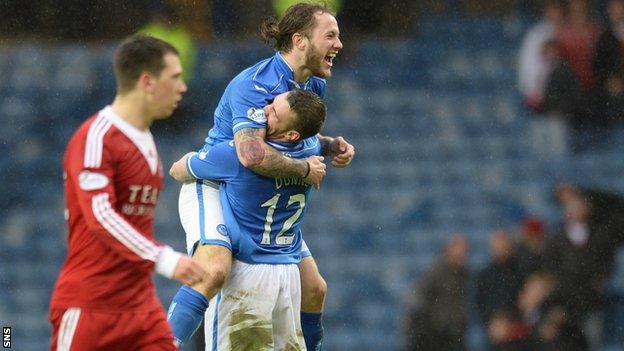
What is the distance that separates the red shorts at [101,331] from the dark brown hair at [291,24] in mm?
1908

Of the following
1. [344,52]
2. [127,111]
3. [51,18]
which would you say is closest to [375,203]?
[344,52]

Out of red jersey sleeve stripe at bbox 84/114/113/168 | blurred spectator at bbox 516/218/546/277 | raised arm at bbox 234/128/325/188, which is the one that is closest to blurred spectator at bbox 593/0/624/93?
blurred spectator at bbox 516/218/546/277

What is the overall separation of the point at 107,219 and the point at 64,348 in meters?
0.54

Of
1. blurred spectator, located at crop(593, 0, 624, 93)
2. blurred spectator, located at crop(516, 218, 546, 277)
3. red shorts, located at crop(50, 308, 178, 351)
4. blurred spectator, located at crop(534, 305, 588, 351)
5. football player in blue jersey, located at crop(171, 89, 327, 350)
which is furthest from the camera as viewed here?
blurred spectator, located at crop(593, 0, 624, 93)

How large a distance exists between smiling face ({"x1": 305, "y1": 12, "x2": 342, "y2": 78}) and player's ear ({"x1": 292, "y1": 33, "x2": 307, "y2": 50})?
0.02m

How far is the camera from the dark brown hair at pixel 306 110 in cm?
585

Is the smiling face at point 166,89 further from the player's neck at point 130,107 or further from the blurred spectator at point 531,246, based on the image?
the blurred spectator at point 531,246

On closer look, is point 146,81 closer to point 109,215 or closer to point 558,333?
point 109,215

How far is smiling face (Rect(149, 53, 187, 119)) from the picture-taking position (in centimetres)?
479

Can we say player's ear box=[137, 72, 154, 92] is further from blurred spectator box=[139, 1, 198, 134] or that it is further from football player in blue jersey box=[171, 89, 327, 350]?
blurred spectator box=[139, 1, 198, 134]

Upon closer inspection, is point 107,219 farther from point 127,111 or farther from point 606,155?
point 606,155

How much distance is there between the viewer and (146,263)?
15.4 ft

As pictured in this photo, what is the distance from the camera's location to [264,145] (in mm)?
5863

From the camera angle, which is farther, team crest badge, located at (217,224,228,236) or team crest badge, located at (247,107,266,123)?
team crest badge, located at (217,224,228,236)
